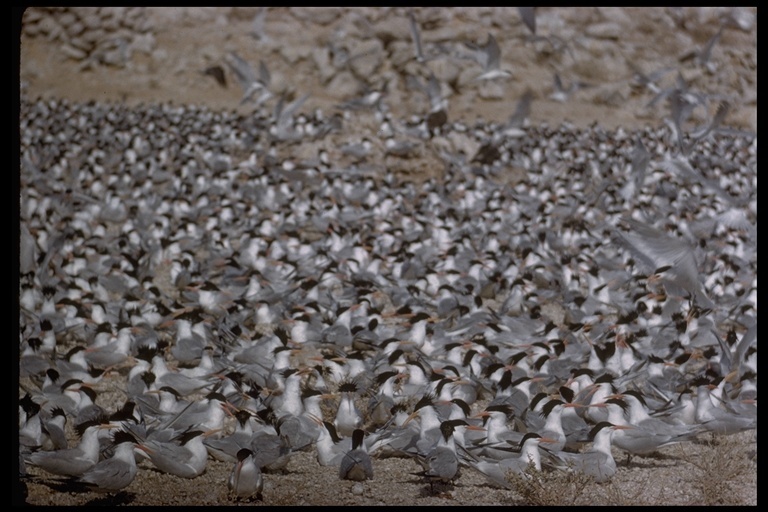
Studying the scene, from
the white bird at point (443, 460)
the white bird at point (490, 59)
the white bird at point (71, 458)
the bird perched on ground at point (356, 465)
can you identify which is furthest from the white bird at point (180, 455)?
the white bird at point (490, 59)

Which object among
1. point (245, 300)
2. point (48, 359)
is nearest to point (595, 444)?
point (245, 300)

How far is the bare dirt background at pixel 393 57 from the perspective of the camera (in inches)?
930

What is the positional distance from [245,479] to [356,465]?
76 cm

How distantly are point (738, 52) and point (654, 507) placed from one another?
2313 cm

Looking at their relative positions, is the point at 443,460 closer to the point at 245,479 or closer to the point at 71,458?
the point at 245,479

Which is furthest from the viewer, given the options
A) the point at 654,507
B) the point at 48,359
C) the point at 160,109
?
the point at 160,109

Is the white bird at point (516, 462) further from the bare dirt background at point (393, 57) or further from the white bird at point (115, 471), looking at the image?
the bare dirt background at point (393, 57)

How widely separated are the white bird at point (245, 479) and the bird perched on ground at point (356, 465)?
0.59 m

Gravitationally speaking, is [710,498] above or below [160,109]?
above

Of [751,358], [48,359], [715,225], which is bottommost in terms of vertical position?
[715,225]

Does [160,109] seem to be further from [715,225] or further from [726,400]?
[726,400]

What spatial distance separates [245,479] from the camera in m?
4.84

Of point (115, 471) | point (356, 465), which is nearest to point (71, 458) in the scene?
point (115, 471)

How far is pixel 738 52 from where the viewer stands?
79.9 feet
